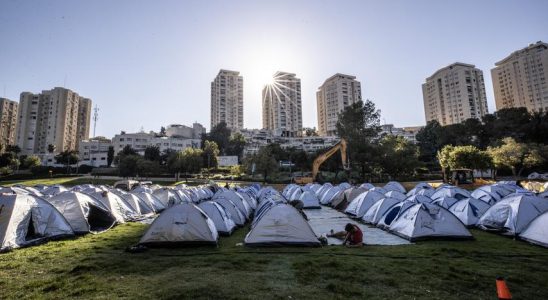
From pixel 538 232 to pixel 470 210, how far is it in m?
3.73

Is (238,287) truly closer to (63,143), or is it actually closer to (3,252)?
(3,252)

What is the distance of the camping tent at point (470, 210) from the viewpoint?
1262cm

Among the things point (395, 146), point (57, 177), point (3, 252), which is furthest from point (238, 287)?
point (57, 177)

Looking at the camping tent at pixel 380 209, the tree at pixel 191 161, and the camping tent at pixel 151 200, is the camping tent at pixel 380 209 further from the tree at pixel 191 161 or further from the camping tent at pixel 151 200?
the tree at pixel 191 161

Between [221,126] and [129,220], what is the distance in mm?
84974

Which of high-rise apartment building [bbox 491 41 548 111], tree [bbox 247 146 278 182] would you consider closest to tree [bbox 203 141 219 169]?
tree [bbox 247 146 278 182]

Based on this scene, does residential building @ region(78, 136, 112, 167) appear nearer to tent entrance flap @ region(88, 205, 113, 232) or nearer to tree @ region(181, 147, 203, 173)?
tree @ region(181, 147, 203, 173)

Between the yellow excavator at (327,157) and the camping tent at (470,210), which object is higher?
the yellow excavator at (327,157)

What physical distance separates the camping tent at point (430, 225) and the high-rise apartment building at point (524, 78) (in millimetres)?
121376

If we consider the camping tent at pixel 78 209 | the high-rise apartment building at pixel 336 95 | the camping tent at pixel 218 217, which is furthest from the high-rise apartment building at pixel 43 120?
the camping tent at pixel 218 217

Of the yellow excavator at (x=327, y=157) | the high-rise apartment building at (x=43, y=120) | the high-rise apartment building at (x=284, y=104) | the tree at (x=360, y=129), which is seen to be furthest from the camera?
the high-rise apartment building at (x=284, y=104)

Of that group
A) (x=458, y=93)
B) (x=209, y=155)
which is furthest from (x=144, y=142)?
(x=458, y=93)

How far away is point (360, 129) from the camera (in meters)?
46.4

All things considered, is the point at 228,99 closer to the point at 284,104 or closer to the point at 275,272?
the point at 284,104
